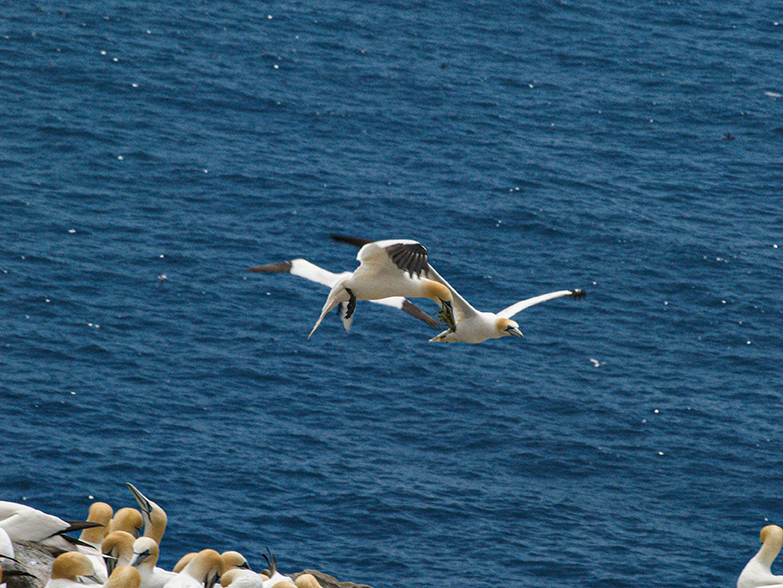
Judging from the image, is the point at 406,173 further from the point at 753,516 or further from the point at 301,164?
the point at 753,516

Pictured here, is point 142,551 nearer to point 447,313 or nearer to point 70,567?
point 70,567

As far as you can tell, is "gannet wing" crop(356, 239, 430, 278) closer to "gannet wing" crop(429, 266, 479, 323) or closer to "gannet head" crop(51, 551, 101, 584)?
"gannet wing" crop(429, 266, 479, 323)

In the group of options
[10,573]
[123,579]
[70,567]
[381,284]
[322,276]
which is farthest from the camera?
[322,276]

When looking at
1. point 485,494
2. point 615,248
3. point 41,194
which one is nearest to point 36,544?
point 485,494

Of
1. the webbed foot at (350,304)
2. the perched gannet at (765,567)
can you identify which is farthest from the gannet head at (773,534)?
the webbed foot at (350,304)

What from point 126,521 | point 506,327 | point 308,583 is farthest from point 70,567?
point 506,327

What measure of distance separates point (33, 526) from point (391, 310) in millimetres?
26553

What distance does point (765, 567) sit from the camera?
65.8 ft

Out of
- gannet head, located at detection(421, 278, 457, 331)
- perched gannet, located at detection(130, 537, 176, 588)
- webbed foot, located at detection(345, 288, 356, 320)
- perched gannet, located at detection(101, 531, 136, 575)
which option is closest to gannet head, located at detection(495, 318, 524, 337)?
gannet head, located at detection(421, 278, 457, 331)

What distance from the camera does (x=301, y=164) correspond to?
46.0 metres

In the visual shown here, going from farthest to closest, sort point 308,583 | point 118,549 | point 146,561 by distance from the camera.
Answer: point 118,549 < point 146,561 < point 308,583

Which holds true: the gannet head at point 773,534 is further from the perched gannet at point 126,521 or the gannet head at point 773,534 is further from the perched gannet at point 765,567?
the perched gannet at point 126,521

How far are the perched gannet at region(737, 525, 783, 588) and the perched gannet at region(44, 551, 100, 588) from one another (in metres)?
10.9

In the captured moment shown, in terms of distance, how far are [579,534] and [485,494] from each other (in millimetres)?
2601
